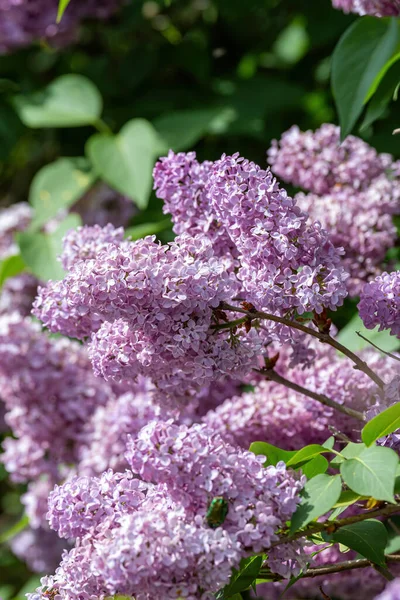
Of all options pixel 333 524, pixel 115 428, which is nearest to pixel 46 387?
pixel 115 428

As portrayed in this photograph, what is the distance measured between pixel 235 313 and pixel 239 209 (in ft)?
0.51

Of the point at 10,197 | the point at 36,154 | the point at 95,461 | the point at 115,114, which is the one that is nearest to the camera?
the point at 95,461

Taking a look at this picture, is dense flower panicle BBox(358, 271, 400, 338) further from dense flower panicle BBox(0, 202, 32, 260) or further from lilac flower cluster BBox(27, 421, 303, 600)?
dense flower panicle BBox(0, 202, 32, 260)

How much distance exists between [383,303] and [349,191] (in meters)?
0.54

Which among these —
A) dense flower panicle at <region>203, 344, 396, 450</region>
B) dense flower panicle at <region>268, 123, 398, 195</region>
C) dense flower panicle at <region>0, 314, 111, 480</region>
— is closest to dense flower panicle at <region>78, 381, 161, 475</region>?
dense flower panicle at <region>0, 314, 111, 480</region>

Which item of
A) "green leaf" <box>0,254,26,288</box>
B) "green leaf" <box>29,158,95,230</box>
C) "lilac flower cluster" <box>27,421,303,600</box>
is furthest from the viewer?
"green leaf" <box>29,158,95,230</box>

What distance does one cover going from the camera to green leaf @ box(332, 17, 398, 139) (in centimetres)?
138

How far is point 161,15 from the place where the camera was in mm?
2887

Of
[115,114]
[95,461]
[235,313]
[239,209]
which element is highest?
[239,209]

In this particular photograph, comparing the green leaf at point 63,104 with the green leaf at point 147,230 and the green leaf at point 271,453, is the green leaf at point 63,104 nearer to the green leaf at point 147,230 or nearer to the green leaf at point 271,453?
the green leaf at point 147,230

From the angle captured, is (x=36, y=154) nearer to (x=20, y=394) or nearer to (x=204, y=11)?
(x=204, y=11)

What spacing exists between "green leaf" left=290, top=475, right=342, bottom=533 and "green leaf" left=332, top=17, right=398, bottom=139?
0.61m

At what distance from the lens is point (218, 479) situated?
0.92 meters

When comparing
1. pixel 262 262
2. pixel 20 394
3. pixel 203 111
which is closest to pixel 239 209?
pixel 262 262
